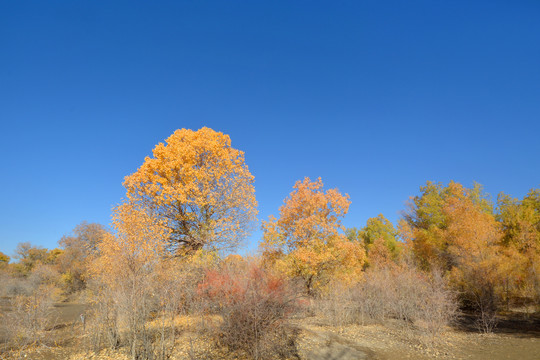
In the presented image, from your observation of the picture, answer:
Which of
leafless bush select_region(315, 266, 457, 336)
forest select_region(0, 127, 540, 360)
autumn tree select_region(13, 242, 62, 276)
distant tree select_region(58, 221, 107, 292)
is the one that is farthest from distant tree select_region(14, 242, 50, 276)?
leafless bush select_region(315, 266, 457, 336)

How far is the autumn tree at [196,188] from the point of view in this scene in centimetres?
1456

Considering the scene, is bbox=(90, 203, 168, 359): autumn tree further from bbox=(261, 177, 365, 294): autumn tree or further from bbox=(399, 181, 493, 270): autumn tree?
bbox=(399, 181, 493, 270): autumn tree

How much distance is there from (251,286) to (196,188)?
704 centimetres

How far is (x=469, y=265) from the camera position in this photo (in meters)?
16.7

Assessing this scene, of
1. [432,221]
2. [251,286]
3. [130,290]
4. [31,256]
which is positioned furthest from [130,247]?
[31,256]

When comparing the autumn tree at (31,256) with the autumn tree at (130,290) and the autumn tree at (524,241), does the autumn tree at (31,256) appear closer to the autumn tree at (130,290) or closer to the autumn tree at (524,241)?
the autumn tree at (130,290)

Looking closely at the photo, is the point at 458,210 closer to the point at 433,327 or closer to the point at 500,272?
the point at 500,272

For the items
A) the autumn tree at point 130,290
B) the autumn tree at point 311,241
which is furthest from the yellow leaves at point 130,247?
the autumn tree at point 311,241

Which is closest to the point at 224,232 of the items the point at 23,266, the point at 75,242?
the point at 75,242

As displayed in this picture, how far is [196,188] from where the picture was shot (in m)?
14.2

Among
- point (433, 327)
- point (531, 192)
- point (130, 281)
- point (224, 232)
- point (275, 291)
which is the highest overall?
point (531, 192)

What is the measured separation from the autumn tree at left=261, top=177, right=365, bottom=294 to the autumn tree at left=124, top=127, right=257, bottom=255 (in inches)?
105

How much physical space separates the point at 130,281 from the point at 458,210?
2299cm

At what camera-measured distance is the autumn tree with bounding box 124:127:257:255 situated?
14562 mm
